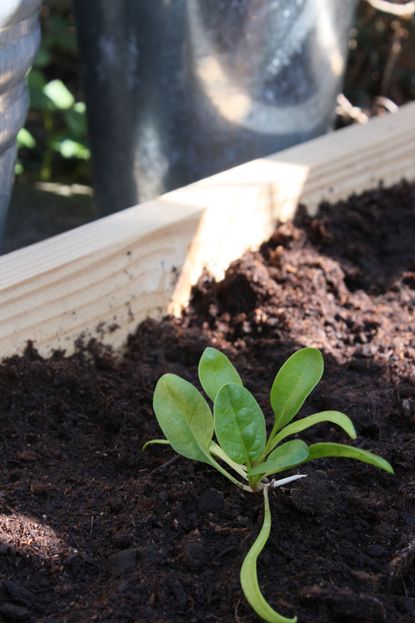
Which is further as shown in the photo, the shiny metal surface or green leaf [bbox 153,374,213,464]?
the shiny metal surface

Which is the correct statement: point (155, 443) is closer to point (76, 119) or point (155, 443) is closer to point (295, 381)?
point (295, 381)

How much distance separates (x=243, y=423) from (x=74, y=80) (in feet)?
7.68

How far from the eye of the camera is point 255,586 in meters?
0.93

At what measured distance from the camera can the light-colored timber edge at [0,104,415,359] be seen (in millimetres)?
1382

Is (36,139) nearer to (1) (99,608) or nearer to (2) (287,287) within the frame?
(2) (287,287)

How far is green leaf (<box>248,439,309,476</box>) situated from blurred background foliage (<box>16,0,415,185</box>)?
1.73 metres

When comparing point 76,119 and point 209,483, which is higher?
point 209,483

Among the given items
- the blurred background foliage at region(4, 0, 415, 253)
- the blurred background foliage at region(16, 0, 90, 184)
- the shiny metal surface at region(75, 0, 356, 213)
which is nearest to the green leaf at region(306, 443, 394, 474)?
the shiny metal surface at region(75, 0, 356, 213)

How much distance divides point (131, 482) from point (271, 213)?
0.69 metres

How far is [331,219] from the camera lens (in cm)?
180

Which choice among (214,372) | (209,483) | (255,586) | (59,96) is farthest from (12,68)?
(59,96)

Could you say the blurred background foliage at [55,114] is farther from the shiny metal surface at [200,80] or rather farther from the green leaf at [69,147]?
the shiny metal surface at [200,80]

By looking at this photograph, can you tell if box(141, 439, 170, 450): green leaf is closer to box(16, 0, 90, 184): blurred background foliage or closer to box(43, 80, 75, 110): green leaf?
box(16, 0, 90, 184): blurred background foliage

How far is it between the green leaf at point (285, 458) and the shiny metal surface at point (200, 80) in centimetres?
109
